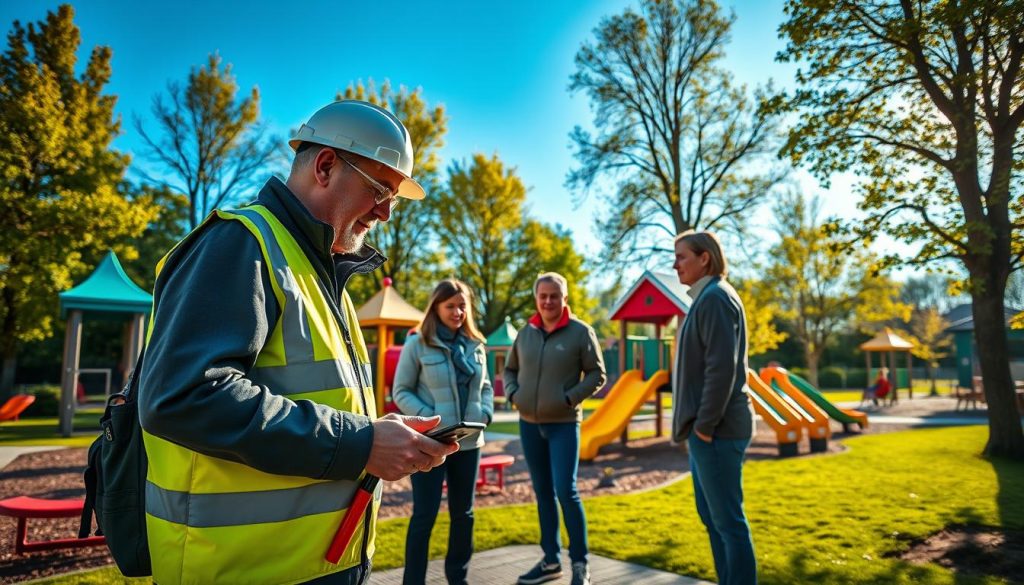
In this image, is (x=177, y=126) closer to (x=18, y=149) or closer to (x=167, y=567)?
(x=18, y=149)

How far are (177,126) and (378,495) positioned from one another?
2816 centimetres

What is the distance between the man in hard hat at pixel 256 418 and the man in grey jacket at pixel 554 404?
9.53ft

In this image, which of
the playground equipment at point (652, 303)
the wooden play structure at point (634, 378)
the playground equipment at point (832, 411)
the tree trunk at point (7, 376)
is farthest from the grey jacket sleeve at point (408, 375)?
the tree trunk at point (7, 376)

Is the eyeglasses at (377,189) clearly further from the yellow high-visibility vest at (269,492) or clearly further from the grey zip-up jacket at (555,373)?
the grey zip-up jacket at (555,373)

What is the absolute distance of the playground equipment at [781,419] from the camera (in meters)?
11.4

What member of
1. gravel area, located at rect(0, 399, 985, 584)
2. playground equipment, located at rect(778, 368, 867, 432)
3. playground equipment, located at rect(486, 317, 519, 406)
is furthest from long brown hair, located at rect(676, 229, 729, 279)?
playground equipment, located at rect(486, 317, 519, 406)

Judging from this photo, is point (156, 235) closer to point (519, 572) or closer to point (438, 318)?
point (438, 318)

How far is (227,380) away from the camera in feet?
4.47

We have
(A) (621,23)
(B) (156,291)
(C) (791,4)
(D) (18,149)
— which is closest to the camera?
(B) (156,291)

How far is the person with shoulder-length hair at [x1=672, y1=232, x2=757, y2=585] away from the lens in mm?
3350

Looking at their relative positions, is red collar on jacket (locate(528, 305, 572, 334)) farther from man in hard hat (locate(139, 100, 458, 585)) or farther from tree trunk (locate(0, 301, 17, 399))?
tree trunk (locate(0, 301, 17, 399))

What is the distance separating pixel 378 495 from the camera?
1878 millimetres

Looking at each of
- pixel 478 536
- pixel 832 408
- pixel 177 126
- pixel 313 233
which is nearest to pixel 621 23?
pixel 832 408

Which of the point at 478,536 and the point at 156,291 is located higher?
the point at 156,291
